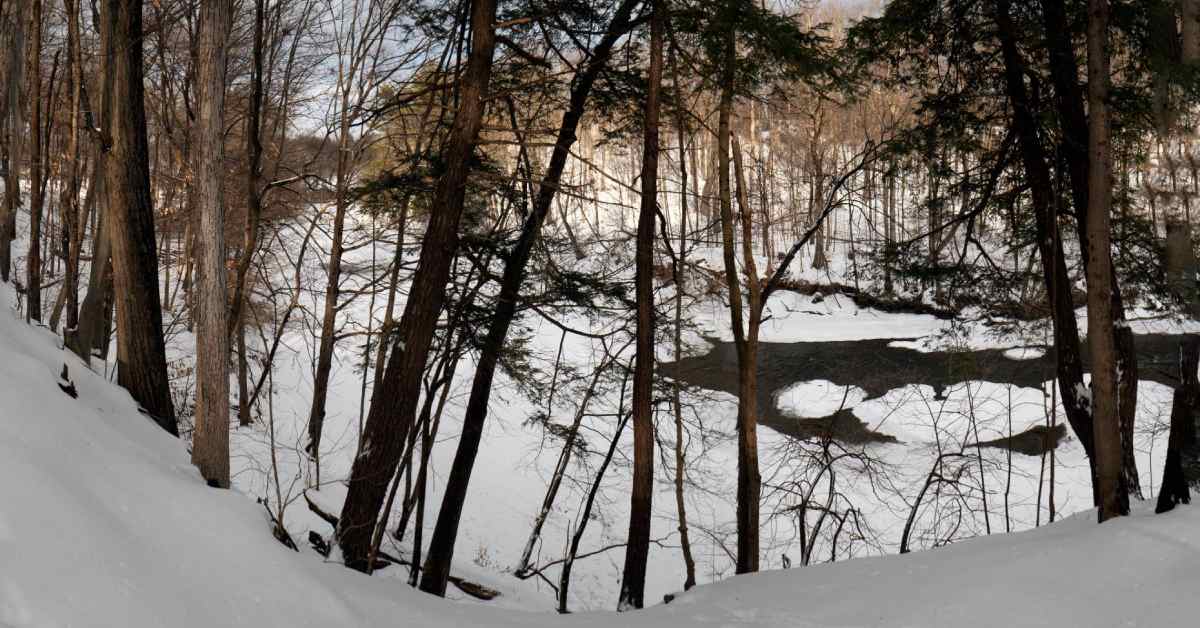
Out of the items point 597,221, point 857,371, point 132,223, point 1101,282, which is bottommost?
point 857,371

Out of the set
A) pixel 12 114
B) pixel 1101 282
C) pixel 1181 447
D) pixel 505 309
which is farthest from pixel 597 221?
pixel 12 114

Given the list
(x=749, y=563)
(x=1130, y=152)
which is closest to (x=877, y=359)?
(x=1130, y=152)

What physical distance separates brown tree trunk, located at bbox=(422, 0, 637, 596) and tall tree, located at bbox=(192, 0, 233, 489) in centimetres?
324

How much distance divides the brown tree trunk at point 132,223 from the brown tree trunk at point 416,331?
1.81 meters

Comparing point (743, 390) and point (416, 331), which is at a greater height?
point (416, 331)

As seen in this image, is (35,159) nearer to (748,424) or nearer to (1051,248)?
(748,424)

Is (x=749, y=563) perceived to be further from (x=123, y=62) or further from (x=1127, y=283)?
(x=123, y=62)

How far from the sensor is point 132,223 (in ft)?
23.4

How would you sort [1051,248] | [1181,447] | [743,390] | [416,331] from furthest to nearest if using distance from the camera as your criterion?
[743,390]
[1051,248]
[416,331]
[1181,447]

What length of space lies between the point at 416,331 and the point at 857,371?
679 inches

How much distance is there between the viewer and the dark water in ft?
61.9

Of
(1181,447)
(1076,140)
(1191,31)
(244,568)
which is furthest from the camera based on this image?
(1076,140)

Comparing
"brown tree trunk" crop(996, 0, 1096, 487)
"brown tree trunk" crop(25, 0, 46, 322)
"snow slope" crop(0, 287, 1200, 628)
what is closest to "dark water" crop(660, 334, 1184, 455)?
"brown tree trunk" crop(996, 0, 1096, 487)

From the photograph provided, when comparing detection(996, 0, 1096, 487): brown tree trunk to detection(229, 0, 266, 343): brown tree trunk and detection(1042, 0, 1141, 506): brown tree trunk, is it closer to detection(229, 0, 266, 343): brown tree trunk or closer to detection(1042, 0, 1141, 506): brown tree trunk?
detection(1042, 0, 1141, 506): brown tree trunk
